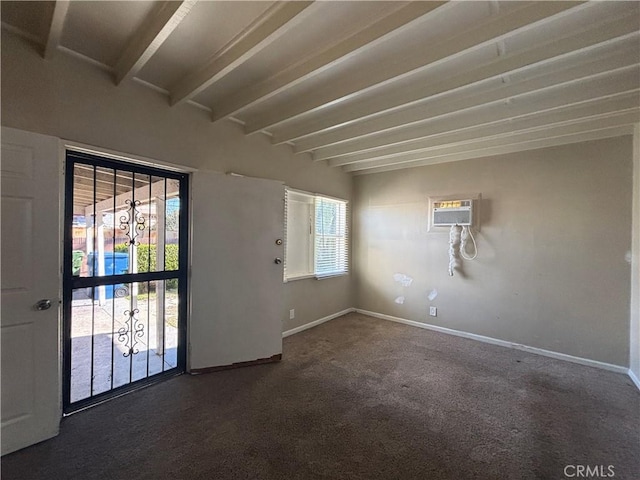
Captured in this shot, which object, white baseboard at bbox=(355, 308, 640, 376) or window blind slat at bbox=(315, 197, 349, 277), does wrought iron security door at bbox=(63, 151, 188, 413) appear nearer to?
window blind slat at bbox=(315, 197, 349, 277)

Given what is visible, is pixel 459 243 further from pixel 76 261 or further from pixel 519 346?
pixel 76 261

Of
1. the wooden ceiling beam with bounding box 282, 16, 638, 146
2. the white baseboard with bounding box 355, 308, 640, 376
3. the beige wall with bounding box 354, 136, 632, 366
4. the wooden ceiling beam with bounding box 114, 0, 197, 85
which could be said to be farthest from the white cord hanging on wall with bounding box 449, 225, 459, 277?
the wooden ceiling beam with bounding box 114, 0, 197, 85

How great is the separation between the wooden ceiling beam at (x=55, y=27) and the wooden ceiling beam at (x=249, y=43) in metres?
0.77

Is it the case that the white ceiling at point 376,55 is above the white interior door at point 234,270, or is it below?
above

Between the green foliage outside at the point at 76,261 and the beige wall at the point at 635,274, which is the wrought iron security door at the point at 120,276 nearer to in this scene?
the green foliage outside at the point at 76,261

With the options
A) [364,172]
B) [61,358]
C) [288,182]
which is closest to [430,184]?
[364,172]

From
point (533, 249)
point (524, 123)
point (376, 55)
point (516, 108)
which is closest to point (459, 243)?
point (533, 249)

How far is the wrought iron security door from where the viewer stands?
2119 mm

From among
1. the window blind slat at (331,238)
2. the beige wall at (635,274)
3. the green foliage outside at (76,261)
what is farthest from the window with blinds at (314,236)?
the beige wall at (635,274)

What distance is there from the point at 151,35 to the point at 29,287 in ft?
5.88

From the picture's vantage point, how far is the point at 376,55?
195cm

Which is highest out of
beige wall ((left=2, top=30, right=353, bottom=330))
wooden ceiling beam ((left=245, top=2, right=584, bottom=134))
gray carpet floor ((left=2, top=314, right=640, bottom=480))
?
wooden ceiling beam ((left=245, top=2, right=584, bottom=134))

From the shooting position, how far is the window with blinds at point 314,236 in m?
3.92

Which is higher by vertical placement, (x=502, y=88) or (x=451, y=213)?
(x=502, y=88)
